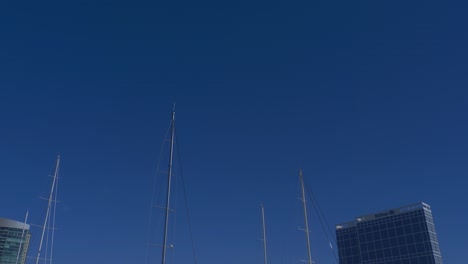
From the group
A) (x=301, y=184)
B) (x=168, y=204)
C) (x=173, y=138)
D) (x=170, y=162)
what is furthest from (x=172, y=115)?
(x=301, y=184)

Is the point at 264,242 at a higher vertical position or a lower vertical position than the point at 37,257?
higher

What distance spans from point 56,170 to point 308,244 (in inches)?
1669

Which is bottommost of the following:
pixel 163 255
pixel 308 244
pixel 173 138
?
pixel 163 255

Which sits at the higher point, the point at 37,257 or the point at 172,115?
the point at 172,115

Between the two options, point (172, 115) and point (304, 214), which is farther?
point (304, 214)

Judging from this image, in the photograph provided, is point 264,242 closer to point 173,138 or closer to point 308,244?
point 308,244

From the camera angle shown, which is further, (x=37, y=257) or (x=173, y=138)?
(x=37, y=257)

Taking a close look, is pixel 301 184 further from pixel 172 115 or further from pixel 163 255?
pixel 163 255

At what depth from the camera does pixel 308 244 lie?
63469 mm

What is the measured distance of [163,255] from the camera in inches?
1743

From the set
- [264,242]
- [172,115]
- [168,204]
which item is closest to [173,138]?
[172,115]

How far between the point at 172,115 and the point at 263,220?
3992 cm

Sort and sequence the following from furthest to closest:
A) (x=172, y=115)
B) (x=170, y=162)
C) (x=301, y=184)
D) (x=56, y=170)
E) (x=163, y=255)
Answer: (x=56, y=170), (x=301, y=184), (x=172, y=115), (x=170, y=162), (x=163, y=255)

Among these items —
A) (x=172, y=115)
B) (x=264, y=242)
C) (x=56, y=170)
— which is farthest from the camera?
(x=264, y=242)
